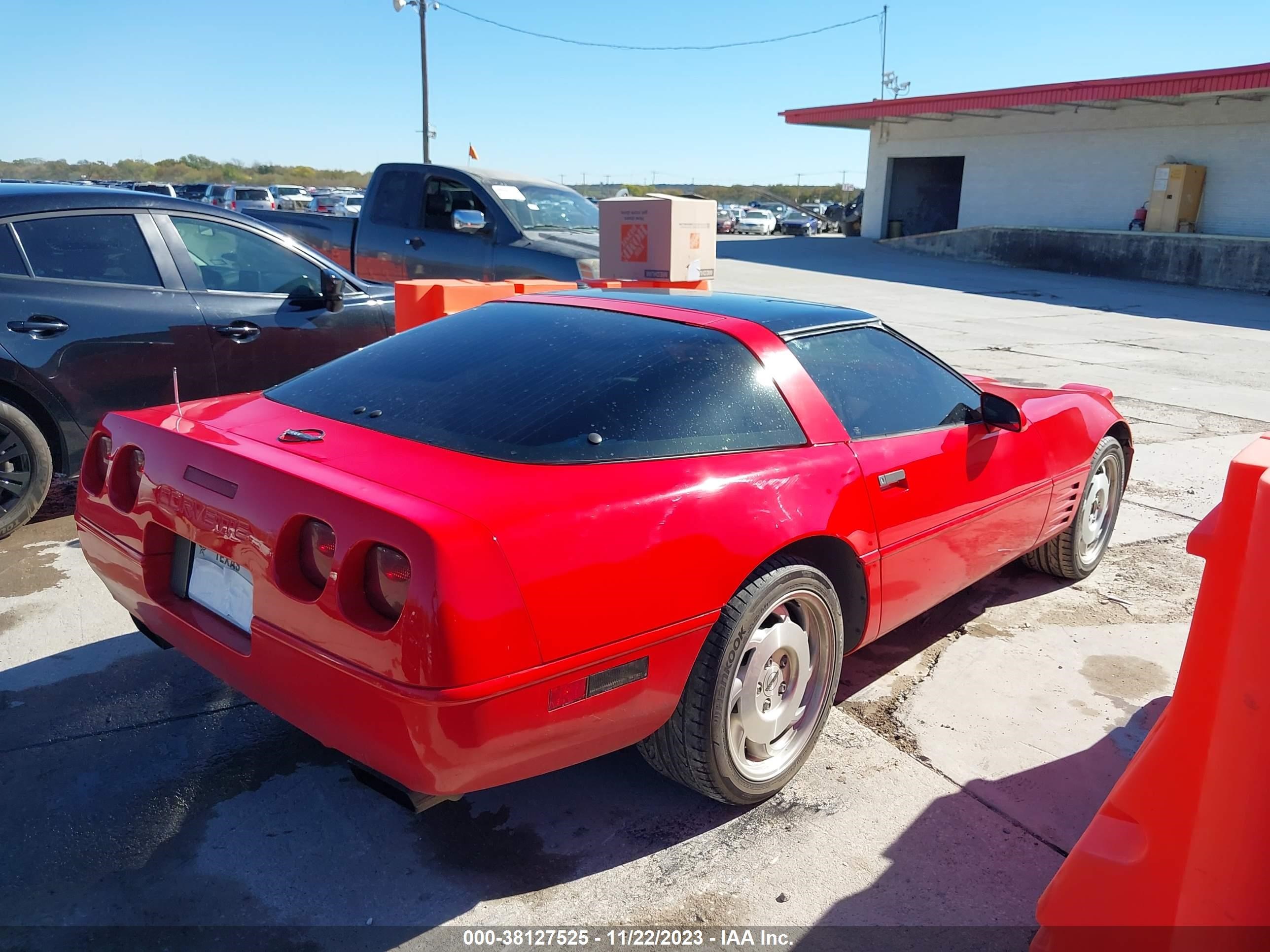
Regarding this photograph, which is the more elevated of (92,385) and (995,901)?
(92,385)

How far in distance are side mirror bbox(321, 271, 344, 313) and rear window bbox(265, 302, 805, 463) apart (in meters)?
2.52

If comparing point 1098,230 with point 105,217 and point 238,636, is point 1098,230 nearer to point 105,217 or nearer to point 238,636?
point 105,217

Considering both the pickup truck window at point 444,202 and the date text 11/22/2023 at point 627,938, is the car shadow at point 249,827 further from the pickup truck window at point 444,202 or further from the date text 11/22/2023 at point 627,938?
the pickup truck window at point 444,202

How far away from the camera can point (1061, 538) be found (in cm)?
A: 448

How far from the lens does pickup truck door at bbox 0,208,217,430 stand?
466cm

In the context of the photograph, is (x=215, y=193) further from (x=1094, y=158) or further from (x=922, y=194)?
(x=1094, y=158)

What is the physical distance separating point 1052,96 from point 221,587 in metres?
27.5

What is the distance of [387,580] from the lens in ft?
7.22

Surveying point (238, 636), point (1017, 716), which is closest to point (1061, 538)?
point (1017, 716)

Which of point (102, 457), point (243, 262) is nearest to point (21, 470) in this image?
point (243, 262)

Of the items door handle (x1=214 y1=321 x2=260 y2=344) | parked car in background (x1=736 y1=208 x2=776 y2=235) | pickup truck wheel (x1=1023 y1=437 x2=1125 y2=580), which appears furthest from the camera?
parked car in background (x1=736 y1=208 x2=776 y2=235)

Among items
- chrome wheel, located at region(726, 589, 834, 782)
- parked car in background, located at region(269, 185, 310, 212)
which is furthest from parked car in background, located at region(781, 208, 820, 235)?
chrome wheel, located at region(726, 589, 834, 782)

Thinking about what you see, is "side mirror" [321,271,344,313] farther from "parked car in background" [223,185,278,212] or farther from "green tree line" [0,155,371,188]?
"green tree line" [0,155,371,188]

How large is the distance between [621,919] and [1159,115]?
27.7 meters
